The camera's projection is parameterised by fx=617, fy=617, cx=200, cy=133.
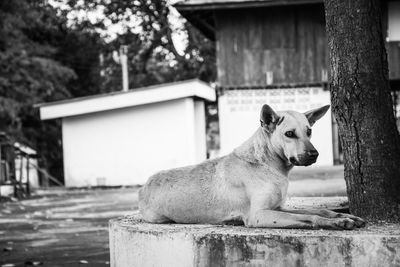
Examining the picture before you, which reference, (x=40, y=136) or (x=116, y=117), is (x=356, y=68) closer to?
(x=116, y=117)

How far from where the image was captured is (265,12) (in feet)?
70.9

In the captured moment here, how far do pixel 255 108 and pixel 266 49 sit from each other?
6.96 ft

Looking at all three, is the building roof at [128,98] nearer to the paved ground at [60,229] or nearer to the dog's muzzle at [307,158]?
the paved ground at [60,229]

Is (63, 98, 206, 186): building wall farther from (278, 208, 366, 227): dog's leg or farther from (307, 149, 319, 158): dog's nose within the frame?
(307, 149, 319, 158): dog's nose

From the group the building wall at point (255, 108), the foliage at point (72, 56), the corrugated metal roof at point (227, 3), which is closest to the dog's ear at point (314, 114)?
the corrugated metal roof at point (227, 3)

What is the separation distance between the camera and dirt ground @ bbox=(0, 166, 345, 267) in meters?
7.92

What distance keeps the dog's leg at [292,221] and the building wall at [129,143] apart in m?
15.7

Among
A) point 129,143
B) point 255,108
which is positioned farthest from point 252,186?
point 255,108

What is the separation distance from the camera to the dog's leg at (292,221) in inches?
172

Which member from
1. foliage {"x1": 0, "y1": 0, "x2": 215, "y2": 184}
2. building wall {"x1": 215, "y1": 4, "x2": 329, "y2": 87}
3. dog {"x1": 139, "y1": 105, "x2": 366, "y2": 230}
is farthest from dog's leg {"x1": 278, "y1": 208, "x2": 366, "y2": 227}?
foliage {"x1": 0, "y1": 0, "x2": 215, "y2": 184}

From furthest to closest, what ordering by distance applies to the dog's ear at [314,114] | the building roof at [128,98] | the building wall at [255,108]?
the building wall at [255,108]
the building roof at [128,98]
the dog's ear at [314,114]

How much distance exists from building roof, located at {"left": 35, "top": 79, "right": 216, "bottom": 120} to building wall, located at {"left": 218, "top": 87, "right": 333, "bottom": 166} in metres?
0.87

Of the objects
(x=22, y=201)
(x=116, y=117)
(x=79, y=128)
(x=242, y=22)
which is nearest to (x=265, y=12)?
(x=242, y=22)

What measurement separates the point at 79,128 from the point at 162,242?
17405 mm
